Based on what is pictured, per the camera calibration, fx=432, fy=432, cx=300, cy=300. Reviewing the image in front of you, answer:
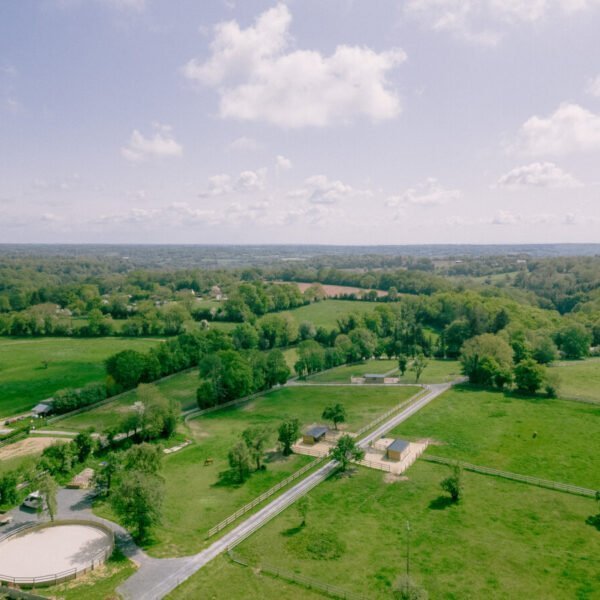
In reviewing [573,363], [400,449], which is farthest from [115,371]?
[573,363]

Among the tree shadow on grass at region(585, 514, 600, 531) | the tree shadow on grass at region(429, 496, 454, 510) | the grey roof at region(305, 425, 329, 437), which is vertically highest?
the tree shadow on grass at region(585, 514, 600, 531)

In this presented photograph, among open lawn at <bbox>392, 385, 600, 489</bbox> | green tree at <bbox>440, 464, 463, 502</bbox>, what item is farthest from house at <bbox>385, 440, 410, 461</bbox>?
green tree at <bbox>440, 464, 463, 502</bbox>

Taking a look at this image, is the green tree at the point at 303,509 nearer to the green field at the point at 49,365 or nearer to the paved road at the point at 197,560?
the paved road at the point at 197,560

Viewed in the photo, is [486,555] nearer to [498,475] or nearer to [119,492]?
[498,475]

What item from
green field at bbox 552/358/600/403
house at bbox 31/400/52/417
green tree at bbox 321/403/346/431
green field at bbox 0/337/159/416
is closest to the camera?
green tree at bbox 321/403/346/431

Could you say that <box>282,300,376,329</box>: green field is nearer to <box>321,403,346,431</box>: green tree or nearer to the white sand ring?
<box>321,403,346,431</box>: green tree

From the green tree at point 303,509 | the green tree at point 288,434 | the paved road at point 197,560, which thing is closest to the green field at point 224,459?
the green tree at point 288,434

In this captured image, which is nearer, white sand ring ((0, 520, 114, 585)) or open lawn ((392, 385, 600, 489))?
white sand ring ((0, 520, 114, 585))
